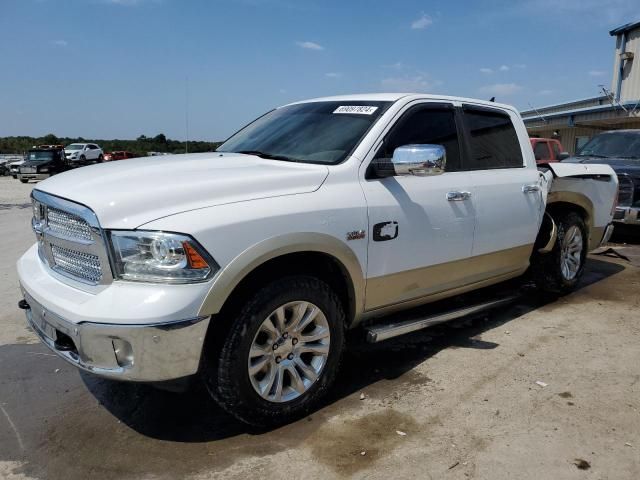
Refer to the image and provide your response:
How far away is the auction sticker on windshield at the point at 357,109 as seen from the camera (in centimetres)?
372

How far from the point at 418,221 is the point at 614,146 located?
801 centimetres

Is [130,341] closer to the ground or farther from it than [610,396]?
farther from it

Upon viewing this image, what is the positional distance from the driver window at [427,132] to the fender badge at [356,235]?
1.79 feet

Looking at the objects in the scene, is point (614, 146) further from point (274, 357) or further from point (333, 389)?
point (274, 357)

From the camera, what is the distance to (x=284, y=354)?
3.04 m

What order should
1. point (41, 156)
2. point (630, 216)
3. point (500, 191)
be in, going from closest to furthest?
point (500, 191)
point (630, 216)
point (41, 156)

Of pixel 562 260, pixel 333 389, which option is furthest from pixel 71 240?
pixel 562 260

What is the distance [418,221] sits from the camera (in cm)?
359

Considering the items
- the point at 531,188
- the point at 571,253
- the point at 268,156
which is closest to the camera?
the point at 268,156

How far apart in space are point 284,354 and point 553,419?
160 centimetres

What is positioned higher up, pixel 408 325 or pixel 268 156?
pixel 268 156

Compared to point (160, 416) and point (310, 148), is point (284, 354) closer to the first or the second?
point (160, 416)

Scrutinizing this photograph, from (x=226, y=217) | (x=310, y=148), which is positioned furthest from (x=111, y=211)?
(x=310, y=148)

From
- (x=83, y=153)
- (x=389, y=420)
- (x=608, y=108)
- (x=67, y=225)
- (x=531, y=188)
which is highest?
(x=608, y=108)
